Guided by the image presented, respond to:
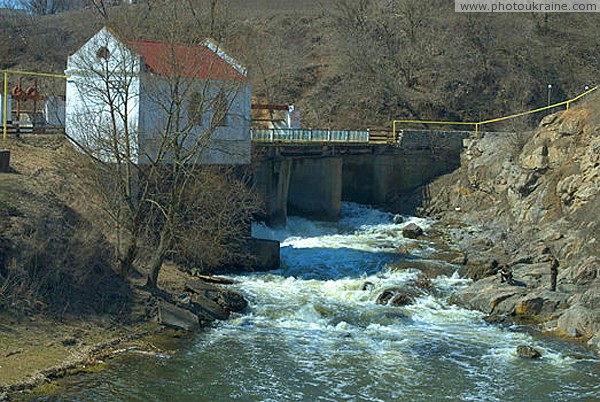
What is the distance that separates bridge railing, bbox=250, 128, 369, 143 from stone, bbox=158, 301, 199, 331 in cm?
1364

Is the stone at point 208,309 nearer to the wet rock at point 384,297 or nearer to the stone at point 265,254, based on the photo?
the wet rock at point 384,297

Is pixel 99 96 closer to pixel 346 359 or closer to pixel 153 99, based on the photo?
pixel 153 99

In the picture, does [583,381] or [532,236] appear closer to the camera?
[583,381]

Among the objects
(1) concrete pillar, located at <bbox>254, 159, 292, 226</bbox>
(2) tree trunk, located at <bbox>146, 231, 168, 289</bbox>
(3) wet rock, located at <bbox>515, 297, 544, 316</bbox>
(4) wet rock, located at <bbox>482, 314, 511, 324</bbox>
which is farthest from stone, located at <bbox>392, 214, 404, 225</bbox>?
(2) tree trunk, located at <bbox>146, 231, 168, 289</bbox>

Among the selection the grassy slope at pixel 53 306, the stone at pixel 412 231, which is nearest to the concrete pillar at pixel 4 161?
the grassy slope at pixel 53 306

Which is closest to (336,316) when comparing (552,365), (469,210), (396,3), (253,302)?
(253,302)

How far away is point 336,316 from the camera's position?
22.8m

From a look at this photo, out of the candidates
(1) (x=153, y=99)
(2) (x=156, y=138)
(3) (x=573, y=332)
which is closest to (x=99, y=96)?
(1) (x=153, y=99)

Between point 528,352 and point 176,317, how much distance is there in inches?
353

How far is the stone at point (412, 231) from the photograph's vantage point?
3412cm

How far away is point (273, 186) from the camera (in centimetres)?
3416

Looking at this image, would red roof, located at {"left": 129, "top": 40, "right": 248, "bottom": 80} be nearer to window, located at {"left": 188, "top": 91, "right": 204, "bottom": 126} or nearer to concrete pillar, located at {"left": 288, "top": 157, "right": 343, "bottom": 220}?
window, located at {"left": 188, "top": 91, "right": 204, "bottom": 126}

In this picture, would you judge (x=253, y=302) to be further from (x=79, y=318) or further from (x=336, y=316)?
(x=79, y=318)

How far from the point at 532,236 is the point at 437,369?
13.0m
